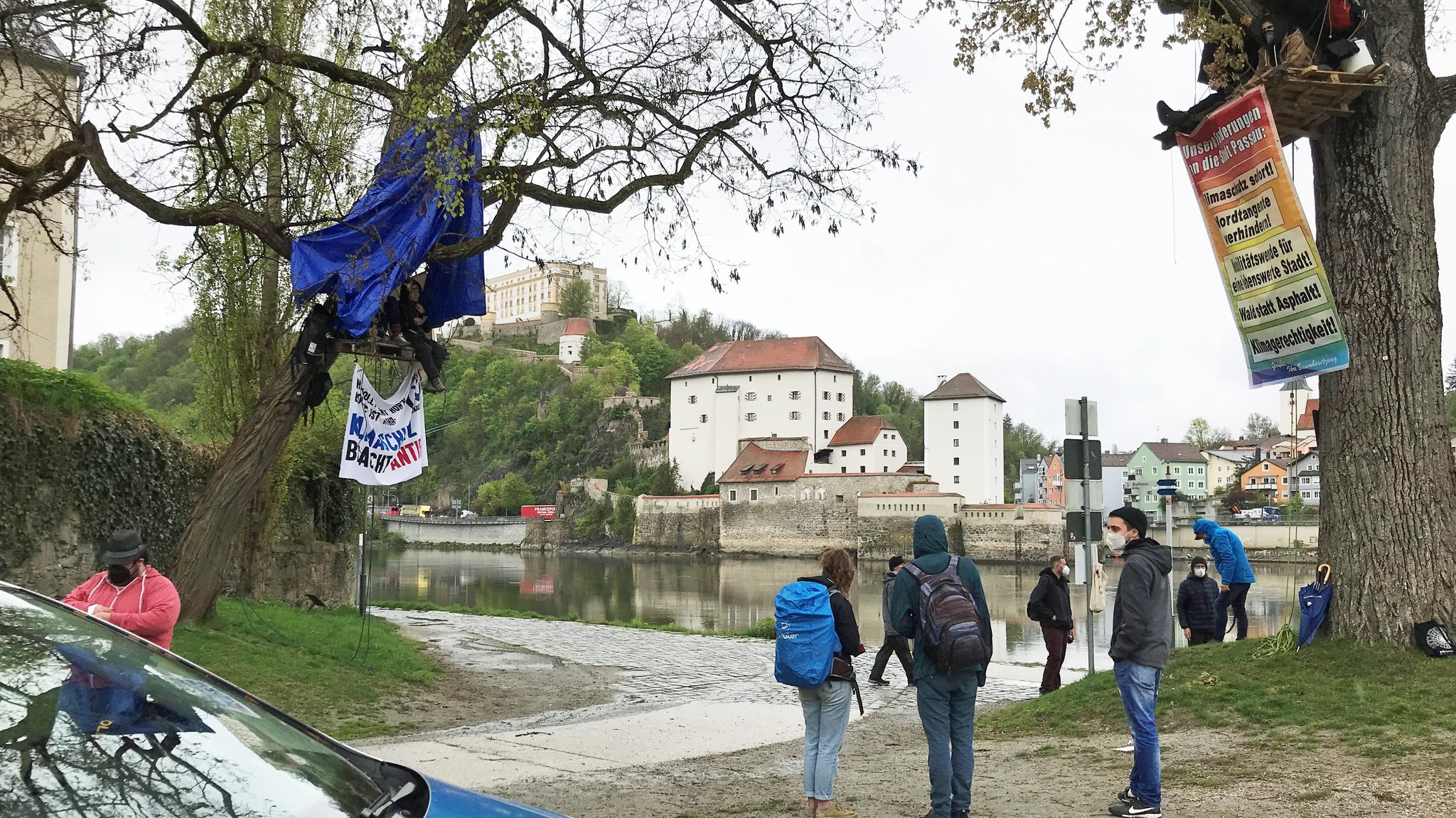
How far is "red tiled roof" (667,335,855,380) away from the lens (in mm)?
100688

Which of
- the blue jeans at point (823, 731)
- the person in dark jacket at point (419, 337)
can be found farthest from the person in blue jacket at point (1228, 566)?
the person in dark jacket at point (419, 337)

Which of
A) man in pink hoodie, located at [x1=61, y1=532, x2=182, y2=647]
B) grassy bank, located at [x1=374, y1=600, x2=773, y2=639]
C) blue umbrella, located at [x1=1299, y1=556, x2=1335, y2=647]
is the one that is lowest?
grassy bank, located at [x1=374, y1=600, x2=773, y2=639]

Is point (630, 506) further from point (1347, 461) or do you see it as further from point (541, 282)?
point (1347, 461)

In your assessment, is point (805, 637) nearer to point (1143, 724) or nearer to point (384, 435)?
point (1143, 724)

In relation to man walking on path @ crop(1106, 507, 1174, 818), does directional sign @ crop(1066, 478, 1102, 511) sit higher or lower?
higher

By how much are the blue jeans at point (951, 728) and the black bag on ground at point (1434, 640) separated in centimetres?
436

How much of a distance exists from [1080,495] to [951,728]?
7114 mm

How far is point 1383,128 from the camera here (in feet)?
29.6

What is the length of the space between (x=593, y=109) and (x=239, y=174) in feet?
10.8

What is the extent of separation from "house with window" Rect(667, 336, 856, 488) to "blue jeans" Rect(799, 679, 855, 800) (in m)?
91.3

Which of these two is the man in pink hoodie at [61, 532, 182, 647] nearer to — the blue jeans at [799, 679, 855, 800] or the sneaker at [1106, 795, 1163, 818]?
the blue jeans at [799, 679, 855, 800]

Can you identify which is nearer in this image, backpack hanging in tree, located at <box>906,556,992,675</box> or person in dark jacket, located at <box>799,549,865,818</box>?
backpack hanging in tree, located at <box>906,556,992,675</box>

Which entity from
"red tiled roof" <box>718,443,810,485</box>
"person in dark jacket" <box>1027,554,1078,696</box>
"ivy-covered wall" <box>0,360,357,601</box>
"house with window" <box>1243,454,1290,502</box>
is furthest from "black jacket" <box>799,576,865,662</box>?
"house with window" <box>1243,454,1290,502</box>

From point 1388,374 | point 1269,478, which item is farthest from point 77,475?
point 1269,478
